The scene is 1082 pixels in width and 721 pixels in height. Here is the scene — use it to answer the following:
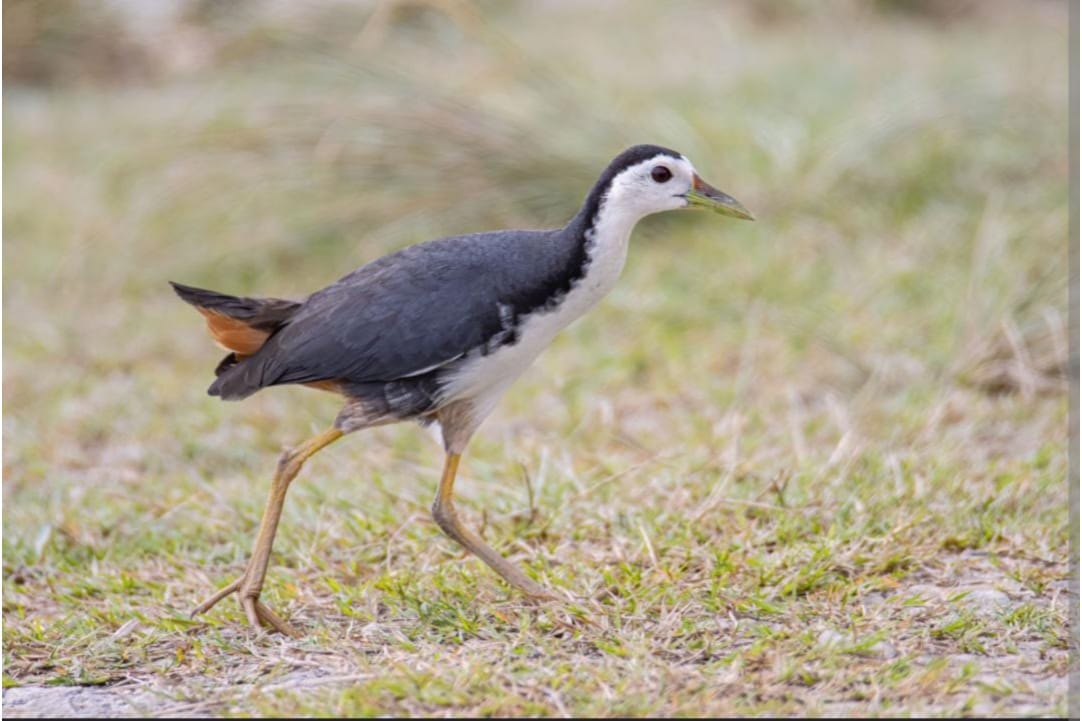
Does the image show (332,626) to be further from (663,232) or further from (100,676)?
(663,232)

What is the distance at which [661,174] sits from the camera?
303cm

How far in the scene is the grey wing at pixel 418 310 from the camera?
9.70 feet

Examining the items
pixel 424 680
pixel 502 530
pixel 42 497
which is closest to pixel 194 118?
pixel 42 497

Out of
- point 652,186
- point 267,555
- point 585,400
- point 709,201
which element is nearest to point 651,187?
point 652,186

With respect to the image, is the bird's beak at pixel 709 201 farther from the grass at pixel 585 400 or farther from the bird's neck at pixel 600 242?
the grass at pixel 585 400

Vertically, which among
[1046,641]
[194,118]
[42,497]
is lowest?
[1046,641]

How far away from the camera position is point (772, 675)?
2629 mm

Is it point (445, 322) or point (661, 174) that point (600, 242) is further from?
point (445, 322)

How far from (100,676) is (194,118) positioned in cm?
405

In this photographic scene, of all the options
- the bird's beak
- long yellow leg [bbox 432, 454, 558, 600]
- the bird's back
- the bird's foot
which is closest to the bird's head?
the bird's beak

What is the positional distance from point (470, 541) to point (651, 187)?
0.85m

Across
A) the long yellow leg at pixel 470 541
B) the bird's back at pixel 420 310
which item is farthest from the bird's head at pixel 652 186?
the long yellow leg at pixel 470 541

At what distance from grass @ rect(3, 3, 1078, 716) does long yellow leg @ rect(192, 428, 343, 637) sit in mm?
74

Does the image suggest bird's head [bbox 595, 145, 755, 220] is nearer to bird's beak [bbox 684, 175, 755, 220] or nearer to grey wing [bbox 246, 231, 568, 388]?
bird's beak [bbox 684, 175, 755, 220]
